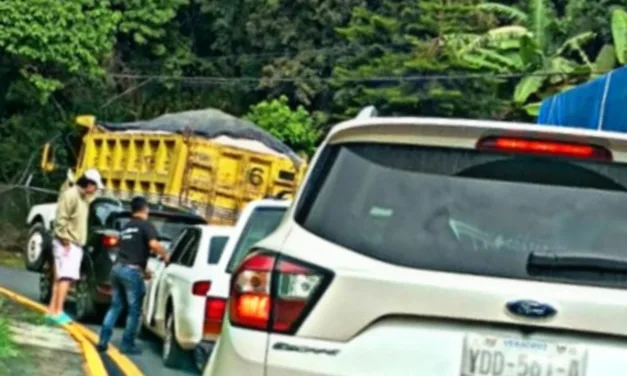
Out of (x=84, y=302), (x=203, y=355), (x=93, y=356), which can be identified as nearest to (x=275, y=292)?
(x=203, y=355)

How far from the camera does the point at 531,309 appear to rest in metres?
4.45

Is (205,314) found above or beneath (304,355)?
beneath

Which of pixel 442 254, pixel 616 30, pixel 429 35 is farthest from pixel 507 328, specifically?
pixel 429 35

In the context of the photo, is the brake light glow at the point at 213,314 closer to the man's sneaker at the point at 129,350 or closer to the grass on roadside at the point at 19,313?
the man's sneaker at the point at 129,350

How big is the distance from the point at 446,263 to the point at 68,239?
11.6 metres

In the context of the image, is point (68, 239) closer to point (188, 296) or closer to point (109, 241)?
point (109, 241)

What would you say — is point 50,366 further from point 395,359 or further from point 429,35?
point 429,35

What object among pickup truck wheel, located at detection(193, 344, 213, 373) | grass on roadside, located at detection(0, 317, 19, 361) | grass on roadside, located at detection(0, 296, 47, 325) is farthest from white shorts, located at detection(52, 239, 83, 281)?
grass on roadside, located at detection(0, 317, 19, 361)

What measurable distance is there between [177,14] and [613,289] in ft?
173

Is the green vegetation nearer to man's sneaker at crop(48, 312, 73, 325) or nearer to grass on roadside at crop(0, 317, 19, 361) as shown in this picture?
man's sneaker at crop(48, 312, 73, 325)

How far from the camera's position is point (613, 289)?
178 inches

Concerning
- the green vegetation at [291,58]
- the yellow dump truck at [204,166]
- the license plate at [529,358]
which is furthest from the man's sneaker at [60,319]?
the green vegetation at [291,58]

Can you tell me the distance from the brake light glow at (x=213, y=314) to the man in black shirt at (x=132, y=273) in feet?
8.34

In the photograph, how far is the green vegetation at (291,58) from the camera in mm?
40406
